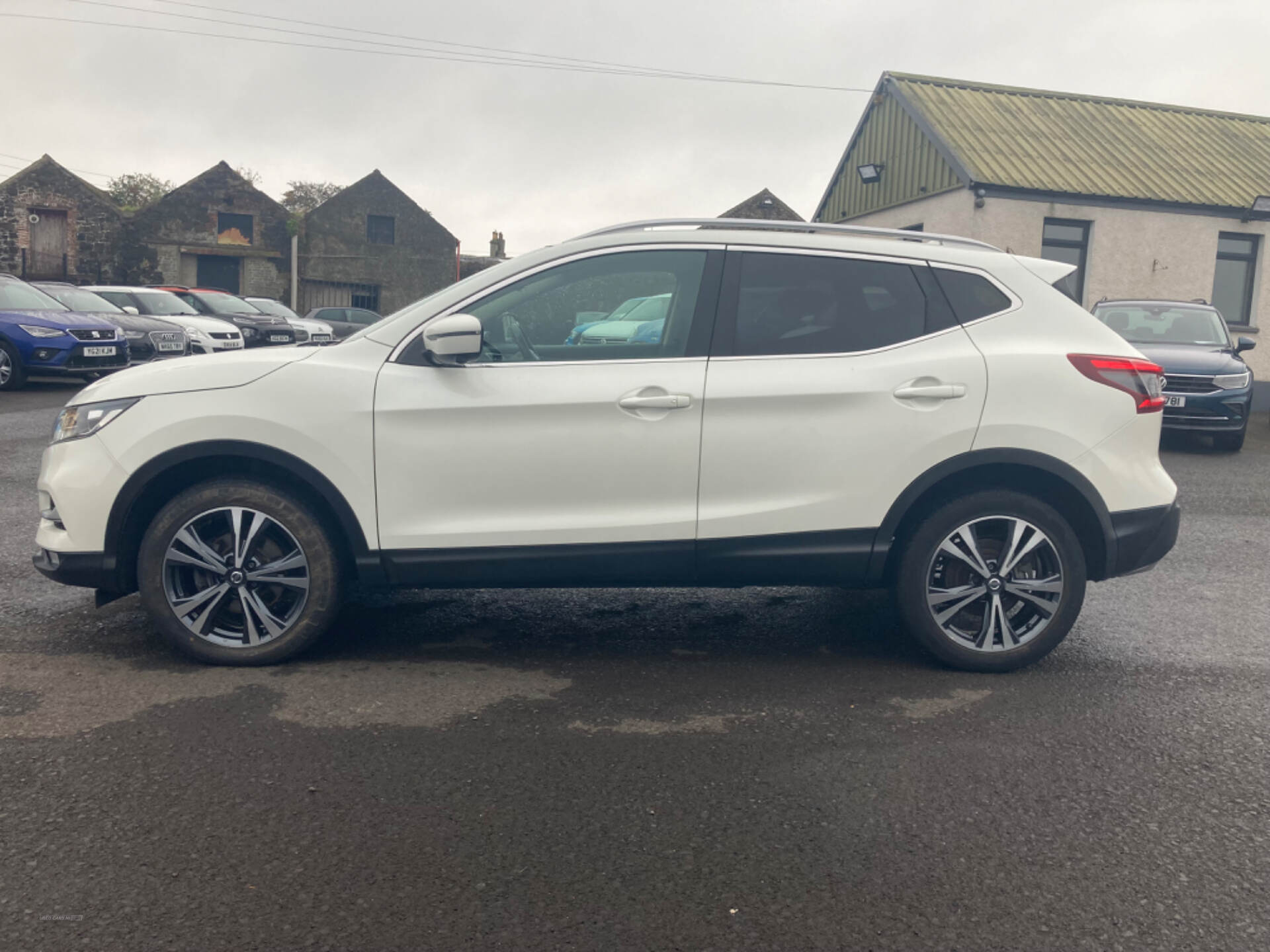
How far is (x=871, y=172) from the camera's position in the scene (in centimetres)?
2384

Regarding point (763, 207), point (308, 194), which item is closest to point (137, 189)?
point (308, 194)

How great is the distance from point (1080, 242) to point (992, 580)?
58.8 ft

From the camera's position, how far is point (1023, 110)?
888 inches

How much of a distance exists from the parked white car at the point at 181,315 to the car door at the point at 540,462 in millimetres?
16339

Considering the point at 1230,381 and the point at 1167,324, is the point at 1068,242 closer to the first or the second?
the point at 1167,324

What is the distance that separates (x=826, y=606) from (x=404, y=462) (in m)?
2.47

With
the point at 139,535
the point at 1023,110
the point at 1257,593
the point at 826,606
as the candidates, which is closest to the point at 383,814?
the point at 139,535

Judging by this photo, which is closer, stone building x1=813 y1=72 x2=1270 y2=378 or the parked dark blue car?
the parked dark blue car

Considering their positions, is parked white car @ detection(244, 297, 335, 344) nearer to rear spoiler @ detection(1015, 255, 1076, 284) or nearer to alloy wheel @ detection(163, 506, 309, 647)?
alloy wheel @ detection(163, 506, 309, 647)

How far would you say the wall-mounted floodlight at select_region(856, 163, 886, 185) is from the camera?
23781 millimetres

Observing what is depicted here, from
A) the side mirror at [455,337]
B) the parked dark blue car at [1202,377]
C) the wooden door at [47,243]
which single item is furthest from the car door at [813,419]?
the wooden door at [47,243]

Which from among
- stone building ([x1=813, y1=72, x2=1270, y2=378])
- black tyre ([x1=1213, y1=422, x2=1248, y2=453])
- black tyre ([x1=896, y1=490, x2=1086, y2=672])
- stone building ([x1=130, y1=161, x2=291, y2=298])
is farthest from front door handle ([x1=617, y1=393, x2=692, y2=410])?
stone building ([x1=130, y1=161, x2=291, y2=298])

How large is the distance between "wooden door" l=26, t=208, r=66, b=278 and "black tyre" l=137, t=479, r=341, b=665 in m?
43.0

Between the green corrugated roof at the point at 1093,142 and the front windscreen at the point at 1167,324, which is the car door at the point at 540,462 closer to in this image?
the front windscreen at the point at 1167,324
